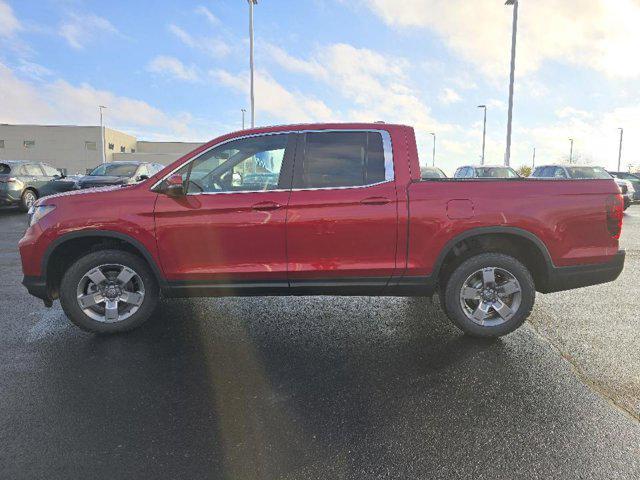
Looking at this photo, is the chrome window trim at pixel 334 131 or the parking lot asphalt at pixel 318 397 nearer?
the parking lot asphalt at pixel 318 397

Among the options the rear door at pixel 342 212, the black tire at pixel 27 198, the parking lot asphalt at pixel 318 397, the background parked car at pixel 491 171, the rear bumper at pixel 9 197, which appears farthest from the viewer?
the background parked car at pixel 491 171

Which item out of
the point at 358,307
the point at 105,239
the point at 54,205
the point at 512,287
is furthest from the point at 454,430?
the point at 54,205

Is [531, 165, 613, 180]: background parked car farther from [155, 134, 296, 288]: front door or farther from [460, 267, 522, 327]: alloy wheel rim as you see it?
[155, 134, 296, 288]: front door

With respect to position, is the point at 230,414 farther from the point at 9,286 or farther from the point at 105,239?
the point at 9,286

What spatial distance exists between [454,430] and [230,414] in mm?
1366

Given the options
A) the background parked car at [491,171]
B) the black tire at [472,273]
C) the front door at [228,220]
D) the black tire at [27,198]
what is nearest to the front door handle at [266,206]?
the front door at [228,220]

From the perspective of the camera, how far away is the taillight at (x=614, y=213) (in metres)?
3.88

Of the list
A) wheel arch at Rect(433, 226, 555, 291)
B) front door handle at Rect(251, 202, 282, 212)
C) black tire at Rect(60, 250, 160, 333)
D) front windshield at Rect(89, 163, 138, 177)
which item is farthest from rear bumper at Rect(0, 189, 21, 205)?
wheel arch at Rect(433, 226, 555, 291)

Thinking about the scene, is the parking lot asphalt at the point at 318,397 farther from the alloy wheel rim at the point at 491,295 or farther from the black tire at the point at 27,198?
the black tire at the point at 27,198

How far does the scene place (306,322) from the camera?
4434mm

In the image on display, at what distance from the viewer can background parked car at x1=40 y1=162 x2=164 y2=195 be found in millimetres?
13023

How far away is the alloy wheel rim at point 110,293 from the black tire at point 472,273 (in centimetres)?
283

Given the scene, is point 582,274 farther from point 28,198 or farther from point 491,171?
point 28,198

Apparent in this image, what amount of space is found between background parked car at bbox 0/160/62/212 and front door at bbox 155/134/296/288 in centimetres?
1312
